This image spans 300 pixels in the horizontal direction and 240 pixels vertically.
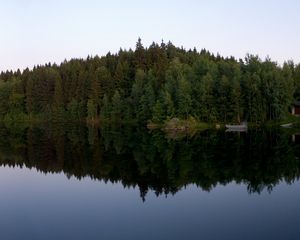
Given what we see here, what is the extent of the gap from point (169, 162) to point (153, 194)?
41.7 ft

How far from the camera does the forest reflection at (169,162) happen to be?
30.7 meters

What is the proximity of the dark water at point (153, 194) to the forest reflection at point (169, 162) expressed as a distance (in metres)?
0.09

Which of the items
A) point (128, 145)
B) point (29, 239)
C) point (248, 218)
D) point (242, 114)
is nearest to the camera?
point (29, 239)

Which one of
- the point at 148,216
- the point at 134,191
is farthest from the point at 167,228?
the point at 134,191

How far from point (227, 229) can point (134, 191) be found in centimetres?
965

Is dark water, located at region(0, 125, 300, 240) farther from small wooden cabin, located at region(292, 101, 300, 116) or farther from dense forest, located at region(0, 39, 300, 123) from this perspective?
small wooden cabin, located at region(292, 101, 300, 116)

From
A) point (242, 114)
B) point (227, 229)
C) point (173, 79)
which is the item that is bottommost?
point (227, 229)

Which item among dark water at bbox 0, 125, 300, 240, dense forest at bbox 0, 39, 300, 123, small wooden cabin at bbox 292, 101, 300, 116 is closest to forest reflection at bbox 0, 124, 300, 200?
dark water at bbox 0, 125, 300, 240

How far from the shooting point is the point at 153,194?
2669 centimetres

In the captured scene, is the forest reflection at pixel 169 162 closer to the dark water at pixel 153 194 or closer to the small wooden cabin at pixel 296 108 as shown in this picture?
the dark water at pixel 153 194

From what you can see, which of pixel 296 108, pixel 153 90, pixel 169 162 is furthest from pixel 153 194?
pixel 153 90

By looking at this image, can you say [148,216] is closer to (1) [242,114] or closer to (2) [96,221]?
(2) [96,221]

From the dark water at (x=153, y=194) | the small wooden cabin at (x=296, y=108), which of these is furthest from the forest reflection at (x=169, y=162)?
the small wooden cabin at (x=296, y=108)

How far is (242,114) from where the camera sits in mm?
84000
